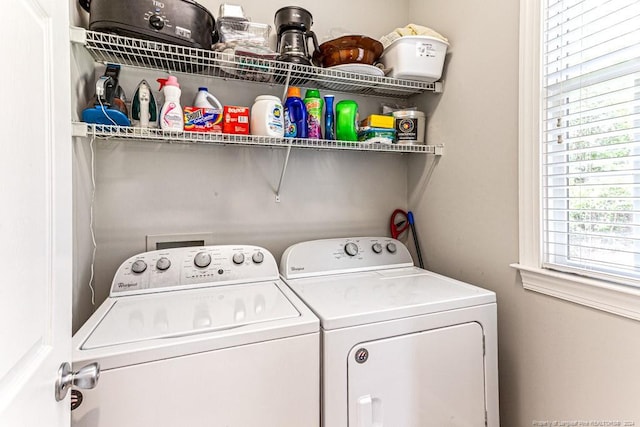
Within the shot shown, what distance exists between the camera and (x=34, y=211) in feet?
1.79

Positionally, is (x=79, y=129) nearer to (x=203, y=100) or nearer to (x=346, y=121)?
(x=203, y=100)

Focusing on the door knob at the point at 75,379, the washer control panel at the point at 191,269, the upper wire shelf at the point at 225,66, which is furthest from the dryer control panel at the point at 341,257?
the door knob at the point at 75,379

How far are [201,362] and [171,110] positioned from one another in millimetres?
977

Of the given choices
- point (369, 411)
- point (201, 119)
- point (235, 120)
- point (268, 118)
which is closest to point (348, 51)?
point (268, 118)

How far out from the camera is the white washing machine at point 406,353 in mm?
1030

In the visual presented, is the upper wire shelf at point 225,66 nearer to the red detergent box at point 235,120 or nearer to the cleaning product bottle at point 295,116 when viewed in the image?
the cleaning product bottle at point 295,116

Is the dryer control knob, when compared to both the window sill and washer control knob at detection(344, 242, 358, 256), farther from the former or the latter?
the window sill

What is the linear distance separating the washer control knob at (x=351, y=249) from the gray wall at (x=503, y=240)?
18.7 inches

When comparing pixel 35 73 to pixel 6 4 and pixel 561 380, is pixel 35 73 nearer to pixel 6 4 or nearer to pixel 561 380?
pixel 6 4

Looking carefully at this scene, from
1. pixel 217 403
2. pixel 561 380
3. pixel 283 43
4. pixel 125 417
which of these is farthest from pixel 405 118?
pixel 125 417

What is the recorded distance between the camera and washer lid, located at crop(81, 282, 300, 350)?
93cm

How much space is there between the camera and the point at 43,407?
561 mm

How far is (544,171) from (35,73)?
1501 mm

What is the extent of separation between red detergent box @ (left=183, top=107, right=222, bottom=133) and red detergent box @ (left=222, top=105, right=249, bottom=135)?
39mm
